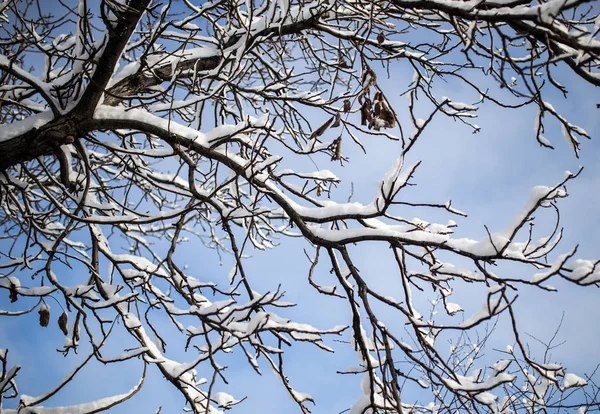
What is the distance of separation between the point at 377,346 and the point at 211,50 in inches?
99.1

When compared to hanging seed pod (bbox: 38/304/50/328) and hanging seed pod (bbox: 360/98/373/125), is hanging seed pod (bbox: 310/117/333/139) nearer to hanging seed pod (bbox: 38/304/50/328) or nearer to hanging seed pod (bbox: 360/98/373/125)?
hanging seed pod (bbox: 360/98/373/125)

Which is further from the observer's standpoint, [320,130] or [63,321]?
[63,321]

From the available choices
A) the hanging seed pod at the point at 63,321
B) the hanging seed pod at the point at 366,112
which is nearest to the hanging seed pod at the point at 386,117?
the hanging seed pod at the point at 366,112

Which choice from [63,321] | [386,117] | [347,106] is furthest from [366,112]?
[63,321]

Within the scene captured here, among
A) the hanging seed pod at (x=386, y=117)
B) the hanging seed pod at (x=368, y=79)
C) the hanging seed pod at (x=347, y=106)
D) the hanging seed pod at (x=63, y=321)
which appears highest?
the hanging seed pod at (x=347, y=106)

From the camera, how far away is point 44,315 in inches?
122

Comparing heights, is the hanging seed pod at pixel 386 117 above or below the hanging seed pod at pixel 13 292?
above

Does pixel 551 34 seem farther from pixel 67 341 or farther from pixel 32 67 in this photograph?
pixel 32 67

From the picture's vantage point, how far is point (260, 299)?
222 centimetres

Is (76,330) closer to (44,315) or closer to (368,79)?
(44,315)

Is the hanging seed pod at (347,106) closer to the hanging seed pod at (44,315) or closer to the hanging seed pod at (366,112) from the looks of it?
the hanging seed pod at (366,112)

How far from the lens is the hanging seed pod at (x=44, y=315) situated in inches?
122

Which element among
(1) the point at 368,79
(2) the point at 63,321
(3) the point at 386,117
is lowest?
(2) the point at 63,321

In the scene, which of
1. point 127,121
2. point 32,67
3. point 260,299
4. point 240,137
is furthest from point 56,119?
point 32,67
